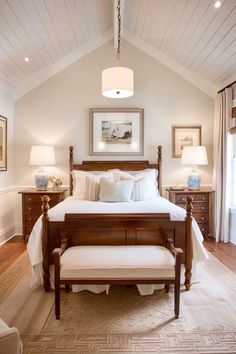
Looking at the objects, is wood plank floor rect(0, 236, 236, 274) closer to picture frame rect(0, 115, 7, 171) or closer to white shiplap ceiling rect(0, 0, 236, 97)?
picture frame rect(0, 115, 7, 171)

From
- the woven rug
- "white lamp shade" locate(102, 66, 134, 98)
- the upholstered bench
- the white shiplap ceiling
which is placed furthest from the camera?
the white shiplap ceiling

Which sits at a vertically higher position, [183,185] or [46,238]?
[183,185]

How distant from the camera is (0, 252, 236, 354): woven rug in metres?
2.01

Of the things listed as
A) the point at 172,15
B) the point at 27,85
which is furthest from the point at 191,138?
the point at 27,85

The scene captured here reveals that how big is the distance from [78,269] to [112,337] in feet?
1.88

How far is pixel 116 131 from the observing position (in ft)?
16.8

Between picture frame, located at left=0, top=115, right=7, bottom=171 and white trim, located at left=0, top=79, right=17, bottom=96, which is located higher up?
white trim, located at left=0, top=79, right=17, bottom=96

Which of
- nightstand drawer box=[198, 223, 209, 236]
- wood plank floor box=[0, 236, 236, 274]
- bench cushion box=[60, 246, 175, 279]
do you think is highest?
bench cushion box=[60, 246, 175, 279]

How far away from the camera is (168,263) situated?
235cm

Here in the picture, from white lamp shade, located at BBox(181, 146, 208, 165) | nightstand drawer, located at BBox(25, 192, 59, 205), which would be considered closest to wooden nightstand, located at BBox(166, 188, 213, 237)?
white lamp shade, located at BBox(181, 146, 208, 165)

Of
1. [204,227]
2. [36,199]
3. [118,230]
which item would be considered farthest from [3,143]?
[204,227]

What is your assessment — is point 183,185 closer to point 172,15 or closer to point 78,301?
point 172,15

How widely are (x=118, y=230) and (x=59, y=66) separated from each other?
3.54 m

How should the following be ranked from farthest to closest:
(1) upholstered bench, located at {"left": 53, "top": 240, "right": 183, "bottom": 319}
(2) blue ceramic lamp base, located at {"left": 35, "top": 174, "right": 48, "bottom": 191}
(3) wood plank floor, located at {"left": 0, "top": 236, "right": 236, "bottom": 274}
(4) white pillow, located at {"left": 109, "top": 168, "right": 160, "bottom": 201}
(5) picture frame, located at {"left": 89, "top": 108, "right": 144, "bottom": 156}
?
1. (5) picture frame, located at {"left": 89, "top": 108, "right": 144, "bottom": 156}
2. (2) blue ceramic lamp base, located at {"left": 35, "top": 174, "right": 48, "bottom": 191}
3. (4) white pillow, located at {"left": 109, "top": 168, "right": 160, "bottom": 201}
4. (3) wood plank floor, located at {"left": 0, "top": 236, "right": 236, "bottom": 274}
5. (1) upholstered bench, located at {"left": 53, "top": 240, "right": 183, "bottom": 319}
